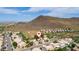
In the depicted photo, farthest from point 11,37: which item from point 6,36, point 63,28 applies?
point 63,28

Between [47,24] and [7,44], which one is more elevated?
[47,24]

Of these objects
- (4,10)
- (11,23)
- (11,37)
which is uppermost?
(4,10)

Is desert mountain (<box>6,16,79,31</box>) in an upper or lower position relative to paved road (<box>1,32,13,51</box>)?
upper

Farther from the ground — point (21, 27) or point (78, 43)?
point (21, 27)

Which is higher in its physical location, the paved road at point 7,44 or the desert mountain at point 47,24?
the desert mountain at point 47,24

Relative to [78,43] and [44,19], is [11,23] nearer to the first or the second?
[44,19]
